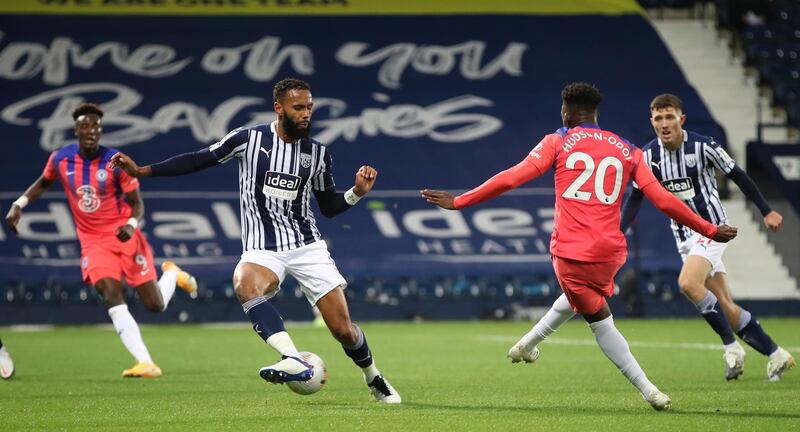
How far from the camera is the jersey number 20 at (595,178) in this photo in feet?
25.3

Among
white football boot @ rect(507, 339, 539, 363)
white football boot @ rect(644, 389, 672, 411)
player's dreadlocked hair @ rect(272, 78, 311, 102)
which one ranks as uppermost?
player's dreadlocked hair @ rect(272, 78, 311, 102)

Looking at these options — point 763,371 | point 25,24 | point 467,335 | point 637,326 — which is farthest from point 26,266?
point 763,371

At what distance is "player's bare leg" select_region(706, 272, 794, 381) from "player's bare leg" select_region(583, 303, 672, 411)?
2.73 metres

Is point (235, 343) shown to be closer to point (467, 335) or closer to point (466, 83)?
point (467, 335)

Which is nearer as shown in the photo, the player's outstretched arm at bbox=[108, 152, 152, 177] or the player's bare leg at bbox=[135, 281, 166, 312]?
the player's outstretched arm at bbox=[108, 152, 152, 177]

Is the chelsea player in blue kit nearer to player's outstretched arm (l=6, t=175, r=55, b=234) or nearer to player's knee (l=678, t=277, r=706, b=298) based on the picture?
player's knee (l=678, t=277, r=706, b=298)

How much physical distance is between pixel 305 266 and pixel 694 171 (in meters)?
3.85

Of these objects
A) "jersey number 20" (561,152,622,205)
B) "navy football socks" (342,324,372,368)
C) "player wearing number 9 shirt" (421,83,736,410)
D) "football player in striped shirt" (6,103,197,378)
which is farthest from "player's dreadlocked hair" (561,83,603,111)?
"football player in striped shirt" (6,103,197,378)

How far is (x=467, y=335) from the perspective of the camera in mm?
19016

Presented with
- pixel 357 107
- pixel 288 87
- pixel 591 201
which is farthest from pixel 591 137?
pixel 357 107

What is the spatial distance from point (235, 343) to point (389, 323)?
251 inches

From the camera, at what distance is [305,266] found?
8250 millimetres

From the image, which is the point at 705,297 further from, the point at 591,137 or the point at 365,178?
the point at 365,178

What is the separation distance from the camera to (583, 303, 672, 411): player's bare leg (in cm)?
753
